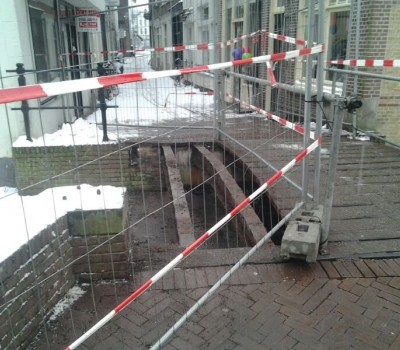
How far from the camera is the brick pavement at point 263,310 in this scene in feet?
9.14

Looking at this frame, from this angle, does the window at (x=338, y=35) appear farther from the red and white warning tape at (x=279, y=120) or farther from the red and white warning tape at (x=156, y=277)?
the red and white warning tape at (x=156, y=277)

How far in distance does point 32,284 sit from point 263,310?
5.54 feet

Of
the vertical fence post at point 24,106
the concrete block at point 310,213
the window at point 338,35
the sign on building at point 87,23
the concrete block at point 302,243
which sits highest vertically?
the sign on building at point 87,23

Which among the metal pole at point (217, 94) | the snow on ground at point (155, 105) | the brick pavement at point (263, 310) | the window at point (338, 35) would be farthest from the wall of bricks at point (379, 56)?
the brick pavement at point (263, 310)

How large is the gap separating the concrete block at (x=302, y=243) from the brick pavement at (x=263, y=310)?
14 centimetres

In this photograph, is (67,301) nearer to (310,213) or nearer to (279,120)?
(310,213)

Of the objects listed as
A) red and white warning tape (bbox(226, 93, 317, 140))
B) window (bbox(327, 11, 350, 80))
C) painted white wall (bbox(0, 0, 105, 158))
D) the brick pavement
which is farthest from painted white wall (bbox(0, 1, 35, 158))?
window (bbox(327, 11, 350, 80))

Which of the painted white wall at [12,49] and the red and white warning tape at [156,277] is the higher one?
the painted white wall at [12,49]

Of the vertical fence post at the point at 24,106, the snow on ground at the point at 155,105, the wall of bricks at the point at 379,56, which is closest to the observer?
the snow on ground at the point at 155,105

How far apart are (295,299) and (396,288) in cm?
84

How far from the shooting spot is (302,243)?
3406 mm

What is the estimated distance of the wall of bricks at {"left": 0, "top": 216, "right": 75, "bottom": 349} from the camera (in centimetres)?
259

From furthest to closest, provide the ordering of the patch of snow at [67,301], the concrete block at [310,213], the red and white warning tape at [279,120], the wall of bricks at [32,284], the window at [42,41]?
the window at [42,41] → the red and white warning tape at [279,120] → the concrete block at [310,213] → the patch of snow at [67,301] → the wall of bricks at [32,284]

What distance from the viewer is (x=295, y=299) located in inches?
126
